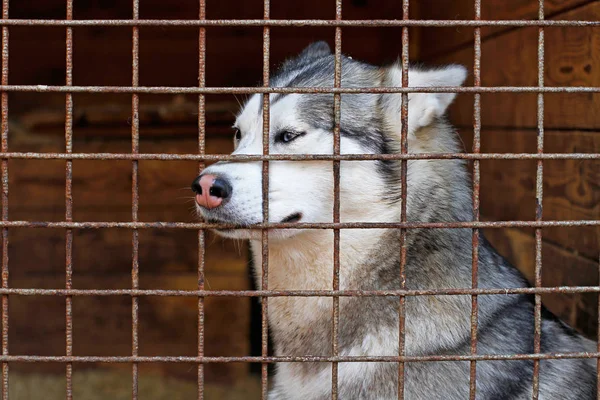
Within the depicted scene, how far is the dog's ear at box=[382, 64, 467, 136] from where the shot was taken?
257 centimetres

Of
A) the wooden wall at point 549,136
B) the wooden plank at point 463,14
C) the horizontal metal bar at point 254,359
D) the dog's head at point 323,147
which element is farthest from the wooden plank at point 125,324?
the horizontal metal bar at point 254,359

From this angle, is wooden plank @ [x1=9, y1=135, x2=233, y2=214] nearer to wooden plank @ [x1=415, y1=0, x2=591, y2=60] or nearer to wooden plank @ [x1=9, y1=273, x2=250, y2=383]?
wooden plank @ [x1=9, y1=273, x2=250, y2=383]

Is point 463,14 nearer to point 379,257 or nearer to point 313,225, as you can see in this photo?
point 379,257

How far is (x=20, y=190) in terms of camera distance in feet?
16.7

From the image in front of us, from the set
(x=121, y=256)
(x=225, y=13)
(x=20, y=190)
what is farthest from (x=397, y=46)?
(x=20, y=190)

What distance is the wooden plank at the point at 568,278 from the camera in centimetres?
292

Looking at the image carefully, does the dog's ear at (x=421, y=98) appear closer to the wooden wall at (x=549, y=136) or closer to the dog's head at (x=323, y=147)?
the dog's head at (x=323, y=147)

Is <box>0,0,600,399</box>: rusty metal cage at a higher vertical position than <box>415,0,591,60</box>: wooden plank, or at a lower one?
lower

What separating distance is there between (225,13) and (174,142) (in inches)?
37.1

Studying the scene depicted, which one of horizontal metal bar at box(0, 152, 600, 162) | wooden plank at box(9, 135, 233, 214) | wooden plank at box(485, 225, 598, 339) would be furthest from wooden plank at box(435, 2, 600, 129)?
wooden plank at box(9, 135, 233, 214)

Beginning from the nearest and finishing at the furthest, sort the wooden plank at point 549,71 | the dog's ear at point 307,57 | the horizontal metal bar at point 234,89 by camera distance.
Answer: the horizontal metal bar at point 234,89 → the wooden plank at point 549,71 → the dog's ear at point 307,57

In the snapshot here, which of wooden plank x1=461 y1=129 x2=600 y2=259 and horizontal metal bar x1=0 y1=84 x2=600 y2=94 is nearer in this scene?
horizontal metal bar x1=0 y1=84 x2=600 y2=94

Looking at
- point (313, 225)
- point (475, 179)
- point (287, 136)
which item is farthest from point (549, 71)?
point (313, 225)

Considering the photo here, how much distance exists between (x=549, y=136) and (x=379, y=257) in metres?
1.16
